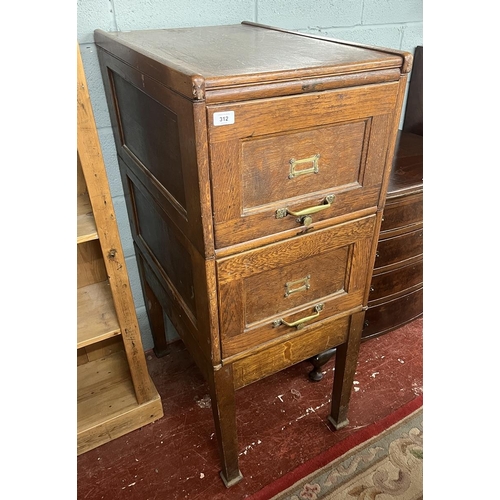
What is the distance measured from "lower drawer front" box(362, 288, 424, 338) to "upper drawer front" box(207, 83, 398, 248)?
842 millimetres

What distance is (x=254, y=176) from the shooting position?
84 centimetres

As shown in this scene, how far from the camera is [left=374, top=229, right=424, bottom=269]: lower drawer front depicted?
59.2 inches

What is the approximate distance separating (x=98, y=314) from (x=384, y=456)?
3.32ft

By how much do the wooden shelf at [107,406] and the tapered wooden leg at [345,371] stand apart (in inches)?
23.9

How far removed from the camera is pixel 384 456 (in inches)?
54.9

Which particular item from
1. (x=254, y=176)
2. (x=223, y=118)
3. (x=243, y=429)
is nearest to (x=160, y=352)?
(x=243, y=429)

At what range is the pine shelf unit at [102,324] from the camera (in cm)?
103

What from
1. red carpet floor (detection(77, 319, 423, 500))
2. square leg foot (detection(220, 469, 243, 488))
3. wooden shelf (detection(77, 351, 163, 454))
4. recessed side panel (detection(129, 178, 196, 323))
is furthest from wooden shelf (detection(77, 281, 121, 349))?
square leg foot (detection(220, 469, 243, 488))

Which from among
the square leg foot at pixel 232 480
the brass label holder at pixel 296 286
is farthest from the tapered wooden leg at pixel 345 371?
the square leg foot at pixel 232 480

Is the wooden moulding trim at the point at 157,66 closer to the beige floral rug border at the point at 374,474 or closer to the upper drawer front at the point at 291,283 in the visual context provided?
the upper drawer front at the point at 291,283

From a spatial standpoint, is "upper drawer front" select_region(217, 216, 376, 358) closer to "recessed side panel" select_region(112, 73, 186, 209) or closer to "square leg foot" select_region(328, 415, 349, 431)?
"recessed side panel" select_region(112, 73, 186, 209)

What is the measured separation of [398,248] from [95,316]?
3.41 feet

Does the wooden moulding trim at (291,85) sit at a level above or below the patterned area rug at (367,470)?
above

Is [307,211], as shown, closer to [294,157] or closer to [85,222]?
[294,157]
